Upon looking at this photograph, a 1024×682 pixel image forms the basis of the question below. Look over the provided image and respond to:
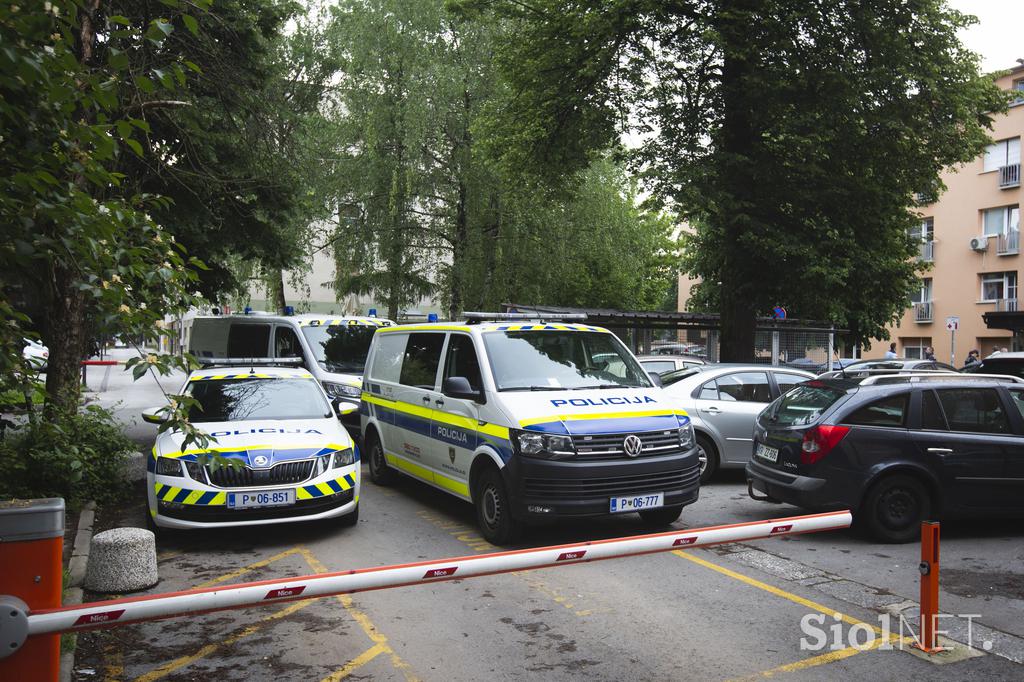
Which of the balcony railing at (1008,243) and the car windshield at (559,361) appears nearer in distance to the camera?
the car windshield at (559,361)

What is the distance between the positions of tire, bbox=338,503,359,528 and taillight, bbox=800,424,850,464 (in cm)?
442

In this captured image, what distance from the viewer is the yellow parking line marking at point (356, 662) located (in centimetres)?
485

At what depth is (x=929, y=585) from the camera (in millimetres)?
5008

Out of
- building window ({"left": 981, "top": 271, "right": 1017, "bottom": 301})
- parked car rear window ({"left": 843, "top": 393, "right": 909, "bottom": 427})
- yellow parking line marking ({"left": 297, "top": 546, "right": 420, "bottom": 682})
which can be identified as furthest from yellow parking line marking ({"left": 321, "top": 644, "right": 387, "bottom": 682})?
building window ({"left": 981, "top": 271, "right": 1017, "bottom": 301})

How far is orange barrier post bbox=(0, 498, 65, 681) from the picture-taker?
3.24 metres

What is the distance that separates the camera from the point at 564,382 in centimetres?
838

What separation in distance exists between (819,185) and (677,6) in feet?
16.0

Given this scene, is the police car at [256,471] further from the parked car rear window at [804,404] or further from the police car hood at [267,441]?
the parked car rear window at [804,404]

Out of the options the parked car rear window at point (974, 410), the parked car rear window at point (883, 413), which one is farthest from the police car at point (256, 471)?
the parked car rear window at point (974, 410)

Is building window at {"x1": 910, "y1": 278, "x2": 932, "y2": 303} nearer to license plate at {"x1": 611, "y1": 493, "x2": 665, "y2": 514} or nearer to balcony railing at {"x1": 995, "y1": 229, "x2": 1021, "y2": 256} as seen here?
balcony railing at {"x1": 995, "y1": 229, "x2": 1021, "y2": 256}

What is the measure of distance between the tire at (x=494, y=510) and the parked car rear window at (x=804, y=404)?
3.08m

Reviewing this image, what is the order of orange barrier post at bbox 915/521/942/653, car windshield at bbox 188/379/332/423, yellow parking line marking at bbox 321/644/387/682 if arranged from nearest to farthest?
yellow parking line marking at bbox 321/644/387/682, orange barrier post at bbox 915/521/942/653, car windshield at bbox 188/379/332/423

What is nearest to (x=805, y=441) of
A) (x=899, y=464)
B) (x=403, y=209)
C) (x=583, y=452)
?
(x=899, y=464)

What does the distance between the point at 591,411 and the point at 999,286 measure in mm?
38637
